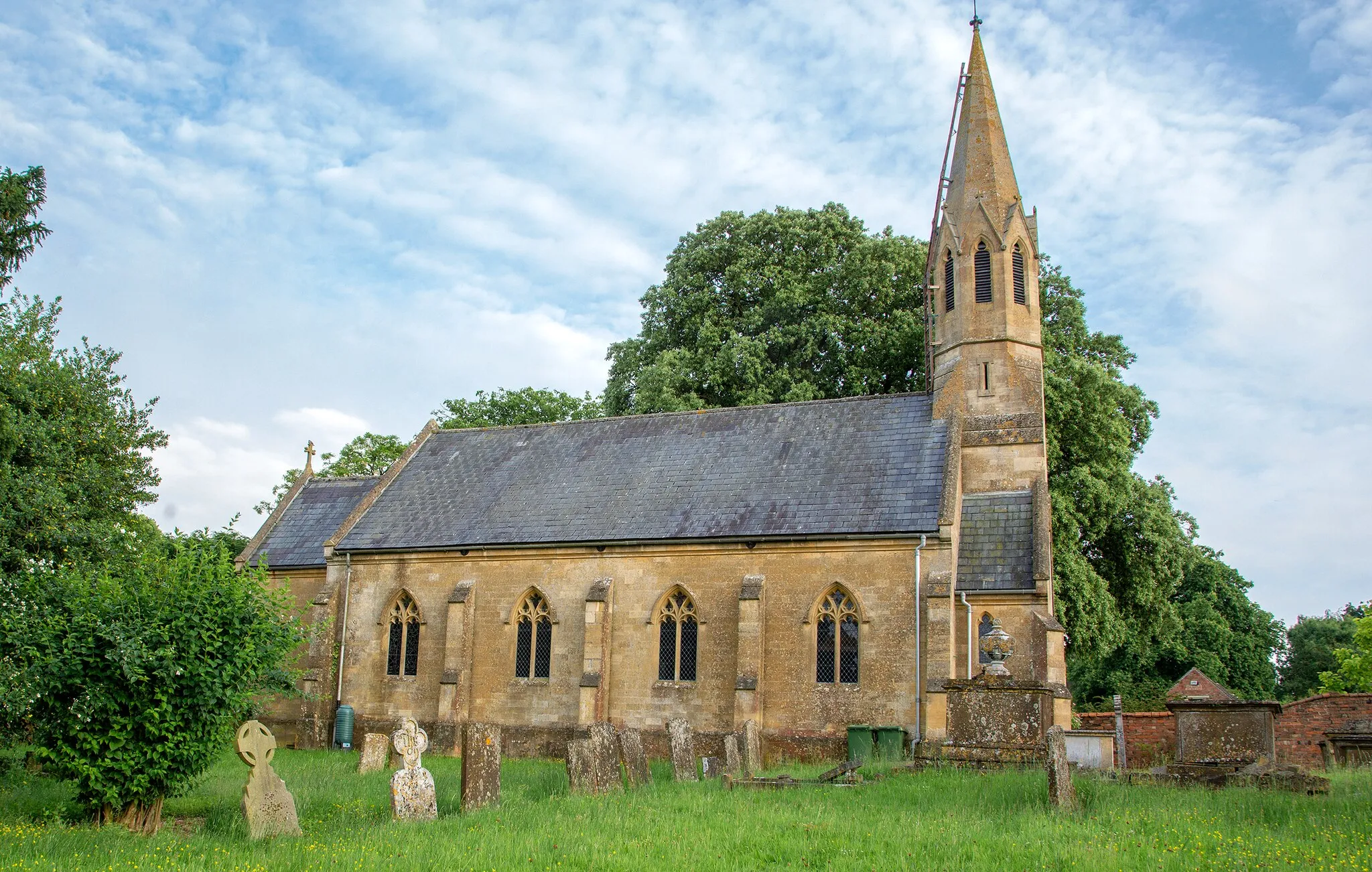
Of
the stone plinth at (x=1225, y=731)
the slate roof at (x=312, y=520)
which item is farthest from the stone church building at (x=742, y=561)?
the stone plinth at (x=1225, y=731)

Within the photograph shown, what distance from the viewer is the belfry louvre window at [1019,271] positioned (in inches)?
1167

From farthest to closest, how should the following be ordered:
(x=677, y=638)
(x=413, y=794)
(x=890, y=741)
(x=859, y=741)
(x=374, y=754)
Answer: (x=677, y=638)
(x=859, y=741)
(x=890, y=741)
(x=374, y=754)
(x=413, y=794)

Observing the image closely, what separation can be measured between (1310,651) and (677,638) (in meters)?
59.1

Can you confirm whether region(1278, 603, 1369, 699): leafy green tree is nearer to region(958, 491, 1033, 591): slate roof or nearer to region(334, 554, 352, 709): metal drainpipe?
region(958, 491, 1033, 591): slate roof

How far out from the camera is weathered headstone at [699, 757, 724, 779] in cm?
1984

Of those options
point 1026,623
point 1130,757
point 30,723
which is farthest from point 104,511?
point 1130,757

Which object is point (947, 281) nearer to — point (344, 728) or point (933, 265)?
point (933, 265)

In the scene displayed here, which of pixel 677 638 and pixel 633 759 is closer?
pixel 633 759

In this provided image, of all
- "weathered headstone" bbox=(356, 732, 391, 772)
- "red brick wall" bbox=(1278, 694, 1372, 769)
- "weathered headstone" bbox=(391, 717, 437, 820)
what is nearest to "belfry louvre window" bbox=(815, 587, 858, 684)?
"red brick wall" bbox=(1278, 694, 1372, 769)

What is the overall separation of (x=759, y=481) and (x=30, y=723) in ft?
56.5

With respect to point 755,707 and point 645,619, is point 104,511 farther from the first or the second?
point 755,707

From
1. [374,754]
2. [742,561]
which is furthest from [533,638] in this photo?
[374,754]

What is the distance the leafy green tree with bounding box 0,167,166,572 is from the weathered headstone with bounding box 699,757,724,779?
11.8m

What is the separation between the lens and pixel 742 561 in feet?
87.5
